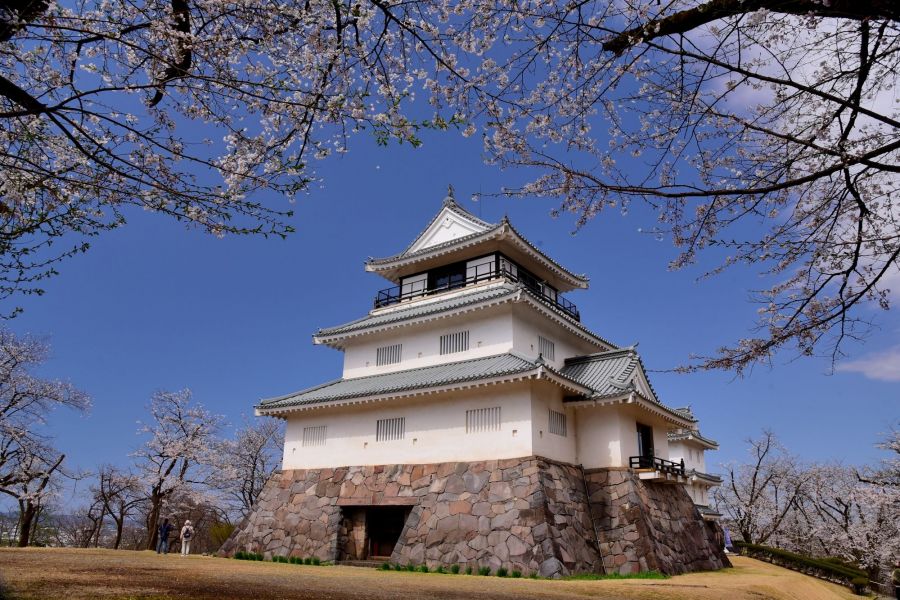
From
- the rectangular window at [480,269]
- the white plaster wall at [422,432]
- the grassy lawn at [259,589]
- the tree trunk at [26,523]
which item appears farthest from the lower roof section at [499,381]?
the tree trunk at [26,523]

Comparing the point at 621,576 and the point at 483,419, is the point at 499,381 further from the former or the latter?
the point at 621,576

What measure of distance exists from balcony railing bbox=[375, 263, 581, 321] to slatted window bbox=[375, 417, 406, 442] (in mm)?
6187

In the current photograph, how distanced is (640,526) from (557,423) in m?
4.01

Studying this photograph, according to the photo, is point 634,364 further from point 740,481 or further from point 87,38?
point 740,481

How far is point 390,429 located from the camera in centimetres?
2038

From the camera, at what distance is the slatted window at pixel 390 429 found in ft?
65.9

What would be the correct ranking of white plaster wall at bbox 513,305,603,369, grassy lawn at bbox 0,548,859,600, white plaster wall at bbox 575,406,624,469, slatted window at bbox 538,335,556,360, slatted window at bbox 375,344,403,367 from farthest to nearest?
slatted window at bbox 375,344,403,367, slatted window at bbox 538,335,556,360, white plaster wall at bbox 513,305,603,369, white plaster wall at bbox 575,406,624,469, grassy lawn at bbox 0,548,859,600

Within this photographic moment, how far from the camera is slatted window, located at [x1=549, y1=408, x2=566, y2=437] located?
61.0ft

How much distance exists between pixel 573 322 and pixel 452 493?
28.8 ft

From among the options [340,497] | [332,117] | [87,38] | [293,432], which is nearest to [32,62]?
[87,38]

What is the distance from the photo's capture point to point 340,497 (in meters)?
20.2

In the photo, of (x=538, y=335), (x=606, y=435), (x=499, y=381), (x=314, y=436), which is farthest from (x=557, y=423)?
(x=314, y=436)

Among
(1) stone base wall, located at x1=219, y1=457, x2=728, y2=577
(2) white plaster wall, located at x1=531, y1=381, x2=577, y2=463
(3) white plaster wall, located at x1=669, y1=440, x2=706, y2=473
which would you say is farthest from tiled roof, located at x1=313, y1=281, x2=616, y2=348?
(3) white plaster wall, located at x1=669, y1=440, x2=706, y2=473

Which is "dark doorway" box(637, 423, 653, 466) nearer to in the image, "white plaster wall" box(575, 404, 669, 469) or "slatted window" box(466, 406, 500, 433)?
"white plaster wall" box(575, 404, 669, 469)
